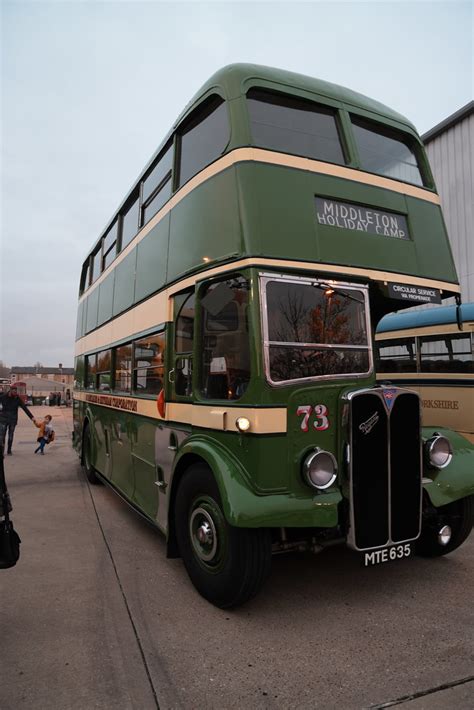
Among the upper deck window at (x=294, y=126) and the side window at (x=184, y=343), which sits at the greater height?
the upper deck window at (x=294, y=126)

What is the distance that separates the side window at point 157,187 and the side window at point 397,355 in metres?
4.35

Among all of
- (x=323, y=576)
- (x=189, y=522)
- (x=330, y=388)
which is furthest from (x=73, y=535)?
(x=330, y=388)

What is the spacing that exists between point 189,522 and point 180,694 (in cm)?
144

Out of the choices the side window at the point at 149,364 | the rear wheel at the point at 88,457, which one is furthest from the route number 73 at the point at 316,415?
the rear wheel at the point at 88,457

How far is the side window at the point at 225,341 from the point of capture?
3.60 m

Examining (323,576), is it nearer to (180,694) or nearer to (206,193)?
(180,694)

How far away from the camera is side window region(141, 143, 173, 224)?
5.07 m

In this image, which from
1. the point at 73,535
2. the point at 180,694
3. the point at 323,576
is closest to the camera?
the point at 180,694

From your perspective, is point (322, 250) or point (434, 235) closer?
point (322, 250)

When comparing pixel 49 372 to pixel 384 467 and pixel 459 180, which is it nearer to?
pixel 459 180

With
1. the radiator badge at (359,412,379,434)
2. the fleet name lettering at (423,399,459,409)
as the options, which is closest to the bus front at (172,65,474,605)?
the radiator badge at (359,412,379,434)

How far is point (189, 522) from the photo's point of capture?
400 cm

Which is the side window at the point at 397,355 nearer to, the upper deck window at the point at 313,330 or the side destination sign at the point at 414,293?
the side destination sign at the point at 414,293

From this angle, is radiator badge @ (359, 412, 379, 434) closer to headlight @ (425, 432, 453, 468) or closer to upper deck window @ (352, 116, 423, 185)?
headlight @ (425, 432, 453, 468)
